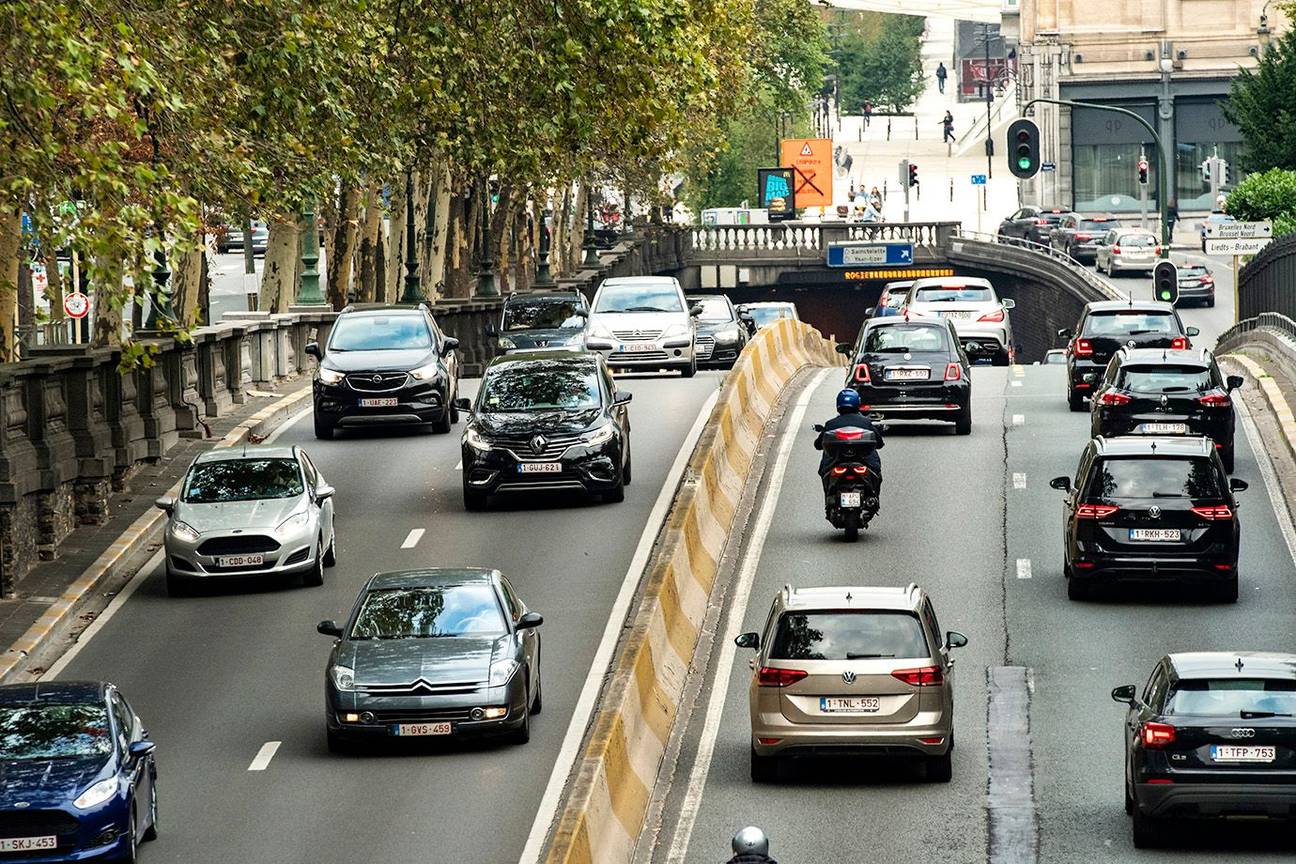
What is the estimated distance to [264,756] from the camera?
1780cm

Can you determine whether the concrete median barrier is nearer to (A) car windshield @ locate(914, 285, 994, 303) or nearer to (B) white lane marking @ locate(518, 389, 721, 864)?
(B) white lane marking @ locate(518, 389, 721, 864)

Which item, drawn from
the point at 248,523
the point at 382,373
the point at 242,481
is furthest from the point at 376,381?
the point at 248,523

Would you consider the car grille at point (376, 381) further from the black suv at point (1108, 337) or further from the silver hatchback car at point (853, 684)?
the silver hatchback car at point (853, 684)

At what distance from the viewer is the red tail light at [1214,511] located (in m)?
22.3

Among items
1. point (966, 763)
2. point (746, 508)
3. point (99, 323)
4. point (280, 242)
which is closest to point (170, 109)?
point (966, 763)

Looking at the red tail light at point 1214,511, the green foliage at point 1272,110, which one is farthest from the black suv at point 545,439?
the green foliage at point 1272,110

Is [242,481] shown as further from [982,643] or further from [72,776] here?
[72,776]

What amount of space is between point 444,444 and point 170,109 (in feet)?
46.0

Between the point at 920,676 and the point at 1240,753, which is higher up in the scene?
the point at 920,676

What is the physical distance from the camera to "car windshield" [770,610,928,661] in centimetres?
1680

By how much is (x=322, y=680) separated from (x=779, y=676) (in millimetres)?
5310

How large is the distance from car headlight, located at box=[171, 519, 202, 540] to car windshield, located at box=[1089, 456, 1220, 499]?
30.3ft

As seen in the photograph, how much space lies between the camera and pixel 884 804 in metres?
16.6

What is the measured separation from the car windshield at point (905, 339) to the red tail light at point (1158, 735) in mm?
18259
